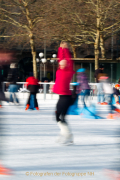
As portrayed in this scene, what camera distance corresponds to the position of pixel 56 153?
518 cm

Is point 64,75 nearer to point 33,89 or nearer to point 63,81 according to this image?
point 63,81

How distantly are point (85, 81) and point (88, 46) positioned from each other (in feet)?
84.8

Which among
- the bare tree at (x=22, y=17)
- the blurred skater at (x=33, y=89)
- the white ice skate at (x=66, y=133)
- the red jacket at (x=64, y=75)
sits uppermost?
the bare tree at (x=22, y=17)

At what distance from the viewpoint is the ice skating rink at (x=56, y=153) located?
4.08 metres

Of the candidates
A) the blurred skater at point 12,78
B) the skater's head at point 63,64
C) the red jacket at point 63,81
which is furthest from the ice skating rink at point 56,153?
the blurred skater at point 12,78

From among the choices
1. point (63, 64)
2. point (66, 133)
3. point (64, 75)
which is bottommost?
point (66, 133)

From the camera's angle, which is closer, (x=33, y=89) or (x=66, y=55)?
(x=66, y=55)

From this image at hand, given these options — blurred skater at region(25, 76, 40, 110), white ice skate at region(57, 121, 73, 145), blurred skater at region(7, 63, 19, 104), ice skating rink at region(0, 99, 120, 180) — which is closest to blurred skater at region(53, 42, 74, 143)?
white ice skate at region(57, 121, 73, 145)

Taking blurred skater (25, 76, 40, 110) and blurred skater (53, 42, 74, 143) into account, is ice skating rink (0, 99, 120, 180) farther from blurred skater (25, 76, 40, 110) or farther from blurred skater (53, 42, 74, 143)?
blurred skater (25, 76, 40, 110)

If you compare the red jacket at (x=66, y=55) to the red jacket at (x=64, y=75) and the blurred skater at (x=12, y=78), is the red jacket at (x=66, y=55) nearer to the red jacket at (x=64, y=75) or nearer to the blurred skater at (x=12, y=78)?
the red jacket at (x=64, y=75)

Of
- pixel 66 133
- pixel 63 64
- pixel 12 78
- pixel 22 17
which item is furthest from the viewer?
pixel 22 17

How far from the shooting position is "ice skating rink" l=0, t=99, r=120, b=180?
4.08 m

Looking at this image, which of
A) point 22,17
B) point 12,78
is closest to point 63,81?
point 12,78

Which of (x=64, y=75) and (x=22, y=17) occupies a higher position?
(x=22, y=17)
